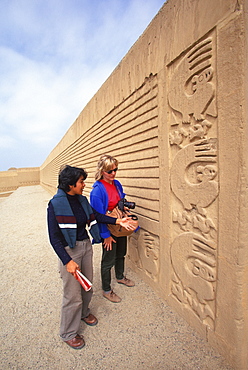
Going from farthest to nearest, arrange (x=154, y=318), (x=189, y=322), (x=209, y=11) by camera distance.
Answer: (x=154, y=318) → (x=189, y=322) → (x=209, y=11)

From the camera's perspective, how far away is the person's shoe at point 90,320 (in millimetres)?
2223

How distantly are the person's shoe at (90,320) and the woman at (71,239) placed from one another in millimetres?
206

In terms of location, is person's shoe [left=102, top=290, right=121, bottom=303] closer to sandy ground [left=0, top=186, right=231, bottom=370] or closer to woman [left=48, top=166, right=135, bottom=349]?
sandy ground [left=0, top=186, right=231, bottom=370]

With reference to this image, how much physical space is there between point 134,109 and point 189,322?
2.62 m

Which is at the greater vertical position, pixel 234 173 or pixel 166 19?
pixel 166 19

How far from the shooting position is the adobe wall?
1.57 metres

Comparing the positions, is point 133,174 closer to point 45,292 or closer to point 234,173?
point 234,173

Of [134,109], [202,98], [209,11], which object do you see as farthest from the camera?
[134,109]

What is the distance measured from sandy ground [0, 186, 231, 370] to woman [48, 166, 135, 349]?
183 millimetres

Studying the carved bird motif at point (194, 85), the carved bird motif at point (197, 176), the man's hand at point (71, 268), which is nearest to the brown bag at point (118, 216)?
the carved bird motif at point (197, 176)

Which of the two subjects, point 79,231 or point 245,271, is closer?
point 245,271

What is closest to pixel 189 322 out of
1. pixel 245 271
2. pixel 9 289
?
pixel 245 271

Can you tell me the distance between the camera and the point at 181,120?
2.05 meters

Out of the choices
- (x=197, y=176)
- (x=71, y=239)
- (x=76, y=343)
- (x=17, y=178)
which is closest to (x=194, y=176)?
(x=197, y=176)
